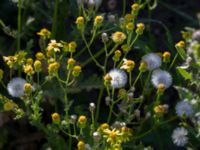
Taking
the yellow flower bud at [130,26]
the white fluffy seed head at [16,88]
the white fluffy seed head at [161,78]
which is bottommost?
the white fluffy seed head at [161,78]

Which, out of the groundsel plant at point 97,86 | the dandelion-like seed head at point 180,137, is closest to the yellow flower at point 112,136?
the groundsel plant at point 97,86

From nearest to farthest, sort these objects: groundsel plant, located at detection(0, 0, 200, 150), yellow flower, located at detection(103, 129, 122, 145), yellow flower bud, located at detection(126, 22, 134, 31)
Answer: yellow flower, located at detection(103, 129, 122, 145) → groundsel plant, located at detection(0, 0, 200, 150) → yellow flower bud, located at detection(126, 22, 134, 31)

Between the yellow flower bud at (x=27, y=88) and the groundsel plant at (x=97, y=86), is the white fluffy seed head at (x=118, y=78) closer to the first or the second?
the groundsel plant at (x=97, y=86)

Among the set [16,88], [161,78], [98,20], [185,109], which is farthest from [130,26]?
[16,88]

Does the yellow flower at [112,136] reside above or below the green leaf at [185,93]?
below

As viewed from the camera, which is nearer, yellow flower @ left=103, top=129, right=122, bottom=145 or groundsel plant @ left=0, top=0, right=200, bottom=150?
yellow flower @ left=103, top=129, right=122, bottom=145

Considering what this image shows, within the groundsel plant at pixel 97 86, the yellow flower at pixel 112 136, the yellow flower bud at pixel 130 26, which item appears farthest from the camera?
the yellow flower bud at pixel 130 26

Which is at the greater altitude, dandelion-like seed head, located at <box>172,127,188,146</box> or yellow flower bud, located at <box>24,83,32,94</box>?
yellow flower bud, located at <box>24,83,32,94</box>

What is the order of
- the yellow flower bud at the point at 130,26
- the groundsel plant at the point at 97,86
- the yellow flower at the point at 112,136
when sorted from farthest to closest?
1. the yellow flower bud at the point at 130,26
2. the groundsel plant at the point at 97,86
3. the yellow flower at the point at 112,136

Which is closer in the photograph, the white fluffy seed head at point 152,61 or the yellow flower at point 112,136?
the yellow flower at point 112,136

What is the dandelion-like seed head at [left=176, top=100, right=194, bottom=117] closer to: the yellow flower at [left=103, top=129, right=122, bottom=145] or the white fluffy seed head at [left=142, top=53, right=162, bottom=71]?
the white fluffy seed head at [left=142, top=53, right=162, bottom=71]

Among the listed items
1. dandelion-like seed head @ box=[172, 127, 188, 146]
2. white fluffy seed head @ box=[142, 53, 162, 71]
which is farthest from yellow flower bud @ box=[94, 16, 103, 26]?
dandelion-like seed head @ box=[172, 127, 188, 146]

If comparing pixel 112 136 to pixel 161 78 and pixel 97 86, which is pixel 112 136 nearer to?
pixel 161 78
